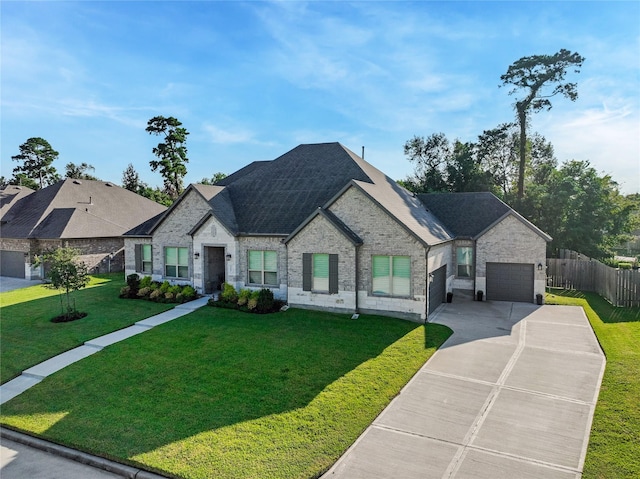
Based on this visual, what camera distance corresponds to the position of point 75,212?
30.2m

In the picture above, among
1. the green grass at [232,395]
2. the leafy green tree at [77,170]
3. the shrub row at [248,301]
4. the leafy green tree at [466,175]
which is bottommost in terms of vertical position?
the green grass at [232,395]

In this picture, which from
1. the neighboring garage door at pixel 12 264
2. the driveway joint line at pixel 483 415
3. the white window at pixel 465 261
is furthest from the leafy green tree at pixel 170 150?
the driveway joint line at pixel 483 415

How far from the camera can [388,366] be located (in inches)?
458

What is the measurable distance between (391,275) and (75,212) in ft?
86.8

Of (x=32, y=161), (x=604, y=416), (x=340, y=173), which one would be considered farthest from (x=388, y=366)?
(x=32, y=161)

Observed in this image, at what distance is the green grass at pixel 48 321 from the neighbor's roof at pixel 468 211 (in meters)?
16.4

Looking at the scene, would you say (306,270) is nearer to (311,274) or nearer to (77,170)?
(311,274)

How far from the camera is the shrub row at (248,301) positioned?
699 inches

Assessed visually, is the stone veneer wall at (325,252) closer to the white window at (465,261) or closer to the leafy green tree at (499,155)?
the white window at (465,261)

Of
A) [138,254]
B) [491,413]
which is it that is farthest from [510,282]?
[138,254]

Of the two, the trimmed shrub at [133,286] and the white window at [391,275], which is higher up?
the white window at [391,275]

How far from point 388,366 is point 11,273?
32.1 meters

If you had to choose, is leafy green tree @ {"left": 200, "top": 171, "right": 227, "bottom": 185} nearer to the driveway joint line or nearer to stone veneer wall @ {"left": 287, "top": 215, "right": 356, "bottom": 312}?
stone veneer wall @ {"left": 287, "top": 215, "right": 356, "bottom": 312}

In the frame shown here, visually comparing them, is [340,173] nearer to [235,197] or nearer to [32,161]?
[235,197]
